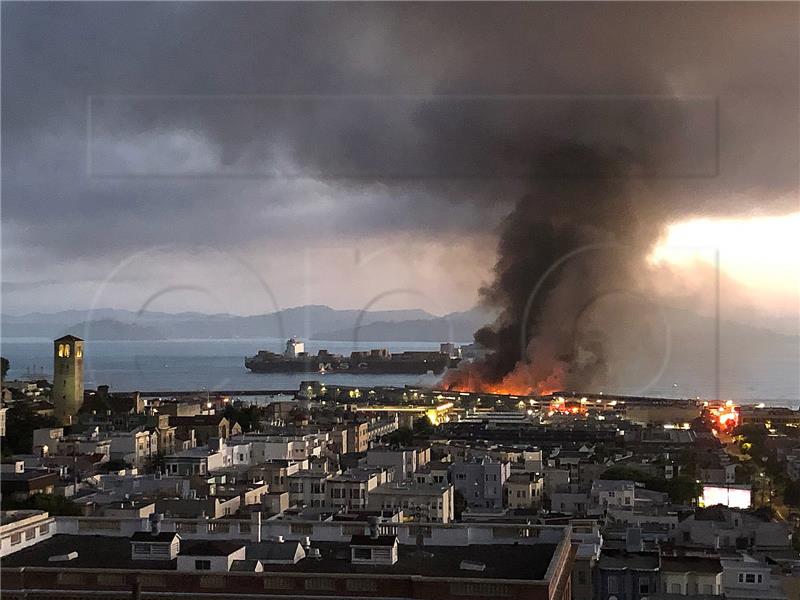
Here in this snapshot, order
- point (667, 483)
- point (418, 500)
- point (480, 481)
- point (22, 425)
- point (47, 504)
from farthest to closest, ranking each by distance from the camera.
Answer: point (22, 425) → point (667, 483) → point (480, 481) → point (418, 500) → point (47, 504)

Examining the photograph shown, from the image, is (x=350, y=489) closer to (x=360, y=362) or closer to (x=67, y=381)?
(x=67, y=381)

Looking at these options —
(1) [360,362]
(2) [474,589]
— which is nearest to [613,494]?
(2) [474,589]

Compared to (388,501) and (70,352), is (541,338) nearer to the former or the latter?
(70,352)

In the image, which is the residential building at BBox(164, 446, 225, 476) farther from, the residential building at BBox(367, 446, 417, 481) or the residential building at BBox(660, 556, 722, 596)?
the residential building at BBox(660, 556, 722, 596)

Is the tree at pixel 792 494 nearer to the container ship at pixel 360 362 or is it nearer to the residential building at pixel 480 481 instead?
the residential building at pixel 480 481

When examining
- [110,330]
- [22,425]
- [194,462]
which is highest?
[110,330]
